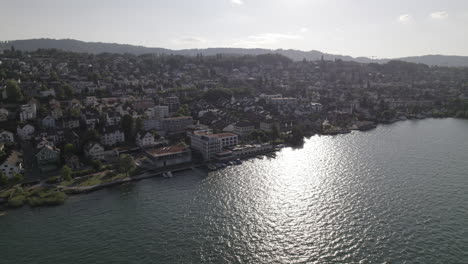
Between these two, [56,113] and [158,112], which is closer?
[56,113]

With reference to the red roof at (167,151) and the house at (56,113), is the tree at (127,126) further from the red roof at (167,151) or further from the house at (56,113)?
the house at (56,113)

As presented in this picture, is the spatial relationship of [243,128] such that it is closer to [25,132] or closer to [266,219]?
[266,219]

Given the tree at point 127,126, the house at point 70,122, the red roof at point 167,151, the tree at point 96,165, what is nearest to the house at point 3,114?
the house at point 70,122

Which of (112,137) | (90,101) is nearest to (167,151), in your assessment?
(112,137)

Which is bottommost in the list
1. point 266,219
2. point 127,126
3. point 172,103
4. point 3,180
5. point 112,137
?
point 266,219

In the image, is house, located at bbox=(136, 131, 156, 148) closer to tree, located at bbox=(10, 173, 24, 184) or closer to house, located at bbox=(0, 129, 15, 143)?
tree, located at bbox=(10, 173, 24, 184)

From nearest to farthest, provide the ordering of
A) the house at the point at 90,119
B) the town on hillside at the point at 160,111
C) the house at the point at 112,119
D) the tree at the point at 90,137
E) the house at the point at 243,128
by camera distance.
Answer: the town on hillside at the point at 160,111, the tree at the point at 90,137, the house at the point at 90,119, the house at the point at 112,119, the house at the point at 243,128

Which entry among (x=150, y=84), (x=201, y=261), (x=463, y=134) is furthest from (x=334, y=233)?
(x=150, y=84)
